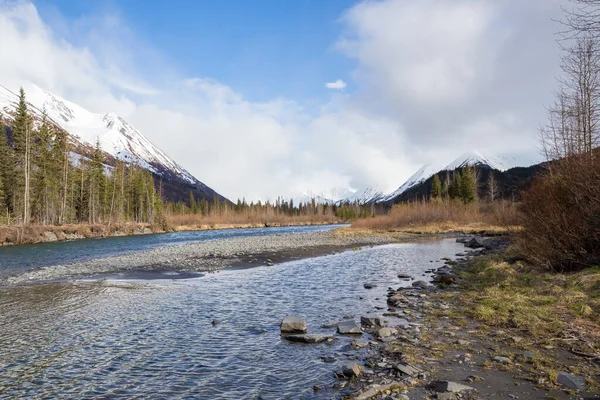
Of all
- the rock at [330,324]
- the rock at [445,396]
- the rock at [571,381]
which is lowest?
the rock at [330,324]

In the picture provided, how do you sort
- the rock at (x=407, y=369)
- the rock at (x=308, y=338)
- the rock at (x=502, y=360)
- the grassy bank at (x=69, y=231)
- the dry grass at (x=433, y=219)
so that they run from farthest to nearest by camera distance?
the dry grass at (x=433, y=219), the grassy bank at (x=69, y=231), the rock at (x=308, y=338), the rock at (x=502, y=360), the rock at (x=407, y=369)

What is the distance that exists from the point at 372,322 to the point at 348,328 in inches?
36.3

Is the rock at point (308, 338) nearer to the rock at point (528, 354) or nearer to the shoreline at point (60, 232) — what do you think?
the rock at point (528, 354)

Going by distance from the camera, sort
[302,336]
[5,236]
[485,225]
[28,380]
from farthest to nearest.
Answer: [485,225] < [5,236] < [302,336] < [28,380]

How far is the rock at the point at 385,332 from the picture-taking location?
957 cm

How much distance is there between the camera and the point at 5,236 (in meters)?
44.3

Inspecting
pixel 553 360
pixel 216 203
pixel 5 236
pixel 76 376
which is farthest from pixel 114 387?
pixel 216 203

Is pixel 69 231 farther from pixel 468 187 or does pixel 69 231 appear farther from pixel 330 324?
pixel 468 187

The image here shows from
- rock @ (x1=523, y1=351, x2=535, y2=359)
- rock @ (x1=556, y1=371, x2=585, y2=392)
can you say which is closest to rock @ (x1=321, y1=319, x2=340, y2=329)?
rock @ (x1=523, y1=351, x2=535, y2=359)

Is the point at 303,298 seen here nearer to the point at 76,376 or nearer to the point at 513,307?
the point at 513,307

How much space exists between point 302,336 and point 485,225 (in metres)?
65.7

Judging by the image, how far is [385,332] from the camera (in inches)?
383

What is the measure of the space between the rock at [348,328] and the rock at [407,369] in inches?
116

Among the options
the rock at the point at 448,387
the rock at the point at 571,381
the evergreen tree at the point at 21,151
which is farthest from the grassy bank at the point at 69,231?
the rock at the point at 571,381
